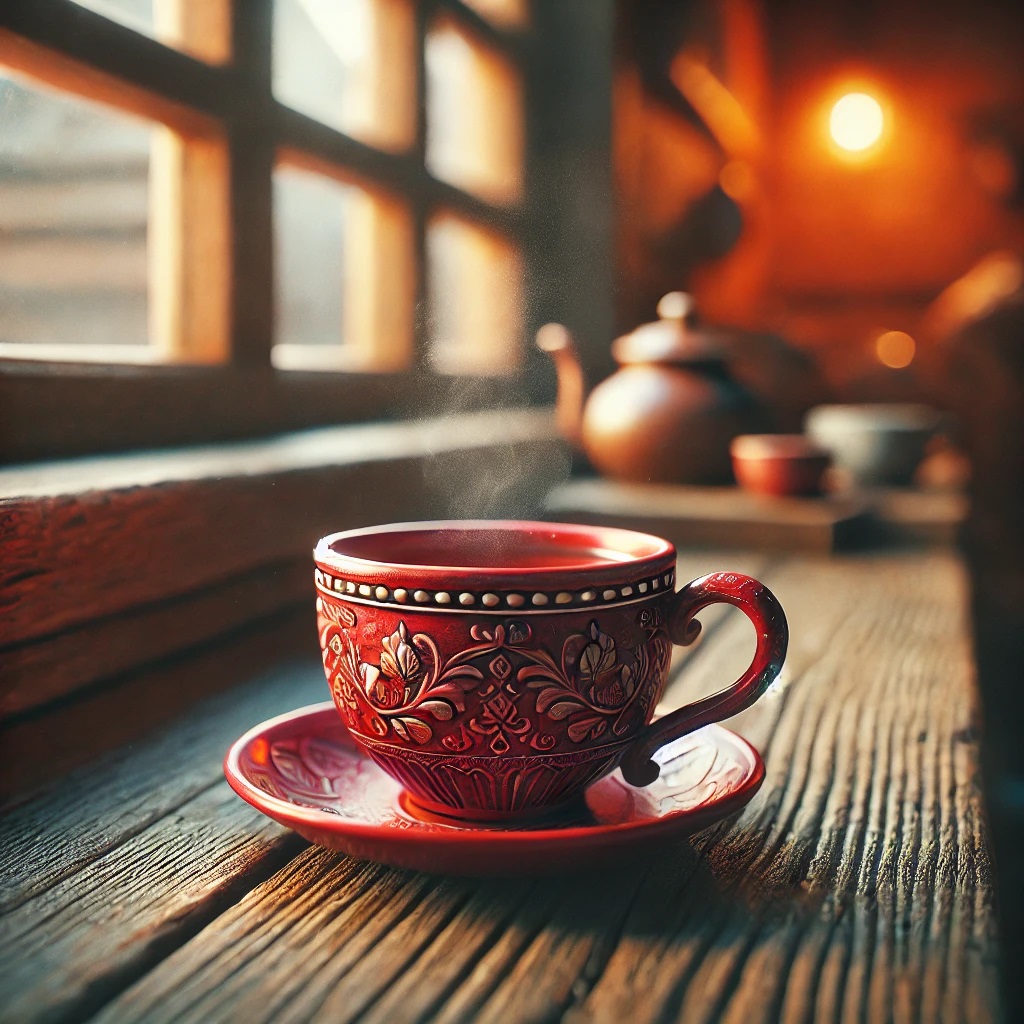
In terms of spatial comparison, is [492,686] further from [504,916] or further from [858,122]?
[858,122]

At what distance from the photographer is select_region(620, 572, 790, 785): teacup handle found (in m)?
0.50

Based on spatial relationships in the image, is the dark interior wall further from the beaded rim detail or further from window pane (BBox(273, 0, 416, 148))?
the beaded rim detail

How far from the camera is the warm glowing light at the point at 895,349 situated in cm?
336

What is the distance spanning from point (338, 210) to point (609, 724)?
4.98ft

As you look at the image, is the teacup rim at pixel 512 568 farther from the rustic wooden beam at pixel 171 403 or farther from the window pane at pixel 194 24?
the window pane at pixel 194 24

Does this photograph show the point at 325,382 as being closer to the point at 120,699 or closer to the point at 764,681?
the point at 120,699

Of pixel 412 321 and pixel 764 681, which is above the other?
pixel 412 321

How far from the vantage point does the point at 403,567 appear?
459 millimetres

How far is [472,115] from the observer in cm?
192

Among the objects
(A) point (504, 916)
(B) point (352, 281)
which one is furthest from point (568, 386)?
(A) point (504, 916)

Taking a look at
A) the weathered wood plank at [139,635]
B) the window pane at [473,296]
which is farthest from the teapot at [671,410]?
the weathered wood plank at [139,635]

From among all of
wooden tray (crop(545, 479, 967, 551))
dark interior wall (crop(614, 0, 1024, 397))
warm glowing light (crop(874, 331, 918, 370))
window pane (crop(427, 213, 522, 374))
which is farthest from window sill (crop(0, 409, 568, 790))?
dark interior wall (crop(614, 0, 1024, 397))

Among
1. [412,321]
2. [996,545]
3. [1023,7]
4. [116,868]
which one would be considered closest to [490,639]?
[116,868]

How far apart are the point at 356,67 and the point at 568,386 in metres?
0.60
